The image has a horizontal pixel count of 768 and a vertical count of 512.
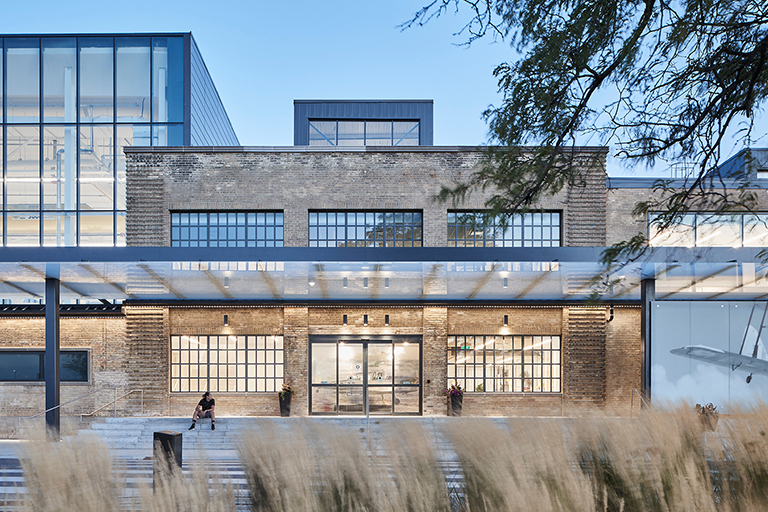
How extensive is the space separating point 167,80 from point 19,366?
39.2ft

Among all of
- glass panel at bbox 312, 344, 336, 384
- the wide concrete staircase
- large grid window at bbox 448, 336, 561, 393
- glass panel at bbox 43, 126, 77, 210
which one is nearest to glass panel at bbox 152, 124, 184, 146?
glass panel at bbox 43, 126, 77, 210

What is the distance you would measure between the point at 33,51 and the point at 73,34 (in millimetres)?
1810

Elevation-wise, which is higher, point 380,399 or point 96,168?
point 96,168

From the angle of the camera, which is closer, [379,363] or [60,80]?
[379,363]

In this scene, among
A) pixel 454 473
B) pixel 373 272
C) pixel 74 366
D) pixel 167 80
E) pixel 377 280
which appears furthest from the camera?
pixel 167 80

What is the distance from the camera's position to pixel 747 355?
10016 millimetres

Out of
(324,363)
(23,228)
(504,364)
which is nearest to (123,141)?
(23,228)

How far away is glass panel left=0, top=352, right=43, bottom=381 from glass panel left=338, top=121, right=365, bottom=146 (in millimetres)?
14467

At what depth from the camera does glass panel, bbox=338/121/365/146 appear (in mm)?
21259

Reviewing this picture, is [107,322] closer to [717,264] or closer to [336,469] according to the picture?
[336,469]

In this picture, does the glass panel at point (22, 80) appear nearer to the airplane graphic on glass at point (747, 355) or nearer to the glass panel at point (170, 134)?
the glass panel at point (170, 134)

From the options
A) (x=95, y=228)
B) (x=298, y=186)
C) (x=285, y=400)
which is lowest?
(x=285, y=400)

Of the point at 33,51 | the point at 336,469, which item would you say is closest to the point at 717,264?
the point at 336,469

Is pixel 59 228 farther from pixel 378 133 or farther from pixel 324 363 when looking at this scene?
pixel 378 133
